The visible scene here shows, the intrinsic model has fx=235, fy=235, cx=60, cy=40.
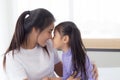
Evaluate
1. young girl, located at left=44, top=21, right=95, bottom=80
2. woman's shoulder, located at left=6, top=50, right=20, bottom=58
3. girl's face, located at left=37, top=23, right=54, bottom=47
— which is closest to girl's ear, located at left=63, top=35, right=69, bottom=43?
young girl, located at left=44, top=21, right=95, bottom=80

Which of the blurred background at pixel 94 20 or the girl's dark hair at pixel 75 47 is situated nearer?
the girl's dark hair at pixel 75 47

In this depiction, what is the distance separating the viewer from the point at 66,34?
56.2 inches

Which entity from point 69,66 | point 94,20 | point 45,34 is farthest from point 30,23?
point 94,20

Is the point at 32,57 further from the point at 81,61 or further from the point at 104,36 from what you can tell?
the point at 104,36

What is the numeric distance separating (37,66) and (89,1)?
3.11 ft

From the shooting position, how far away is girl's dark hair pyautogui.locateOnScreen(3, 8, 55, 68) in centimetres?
140

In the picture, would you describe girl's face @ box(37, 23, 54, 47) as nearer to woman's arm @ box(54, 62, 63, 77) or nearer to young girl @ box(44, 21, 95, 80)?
young girl @ box(44, 21, 95, 80)

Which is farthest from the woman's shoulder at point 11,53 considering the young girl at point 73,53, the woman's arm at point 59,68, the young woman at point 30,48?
the woman's arm at point 59,68

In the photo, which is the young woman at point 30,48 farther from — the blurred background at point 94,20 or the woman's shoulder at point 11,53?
the blurred background at point 94,20

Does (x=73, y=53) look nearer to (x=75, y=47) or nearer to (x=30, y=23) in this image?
(x=75, y=47)

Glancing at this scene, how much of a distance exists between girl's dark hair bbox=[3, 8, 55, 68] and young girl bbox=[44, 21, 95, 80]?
10 centimetres

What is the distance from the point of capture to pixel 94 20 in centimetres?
221

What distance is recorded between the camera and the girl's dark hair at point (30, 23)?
4.59 feet

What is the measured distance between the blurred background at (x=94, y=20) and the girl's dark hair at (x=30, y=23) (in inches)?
32.2
